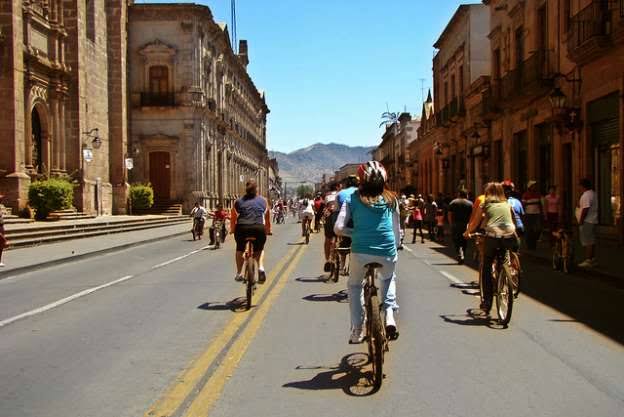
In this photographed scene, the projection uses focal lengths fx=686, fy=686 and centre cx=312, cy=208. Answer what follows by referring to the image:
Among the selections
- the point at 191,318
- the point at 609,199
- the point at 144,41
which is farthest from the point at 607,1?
the point at 144,41

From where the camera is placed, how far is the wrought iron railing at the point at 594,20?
18.1 metres

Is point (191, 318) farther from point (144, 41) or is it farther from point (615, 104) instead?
point (144, 41)

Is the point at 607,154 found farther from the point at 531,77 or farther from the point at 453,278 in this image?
the point at 453,278

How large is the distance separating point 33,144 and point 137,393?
27693 mm

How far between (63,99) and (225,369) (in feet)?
96.5

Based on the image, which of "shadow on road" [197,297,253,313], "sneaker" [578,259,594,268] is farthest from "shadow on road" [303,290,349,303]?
"sneaker" [578,259,594,268]

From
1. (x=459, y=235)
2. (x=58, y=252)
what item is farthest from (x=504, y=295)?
(x=58, y=252)

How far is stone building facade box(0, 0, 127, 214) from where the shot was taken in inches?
1060

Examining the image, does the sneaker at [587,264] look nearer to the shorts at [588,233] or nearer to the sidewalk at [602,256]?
the sidewalk at [602,256]

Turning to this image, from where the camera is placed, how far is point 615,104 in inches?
745

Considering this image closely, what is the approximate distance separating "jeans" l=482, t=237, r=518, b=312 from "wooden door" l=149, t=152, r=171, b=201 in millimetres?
42282

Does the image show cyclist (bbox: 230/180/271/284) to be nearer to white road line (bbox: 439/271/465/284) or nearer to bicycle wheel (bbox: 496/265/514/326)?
bicycle wheel (bbox: 496/265/514/326)

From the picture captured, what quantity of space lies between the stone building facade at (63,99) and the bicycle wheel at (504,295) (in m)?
23.1

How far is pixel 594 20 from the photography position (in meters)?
18.5
